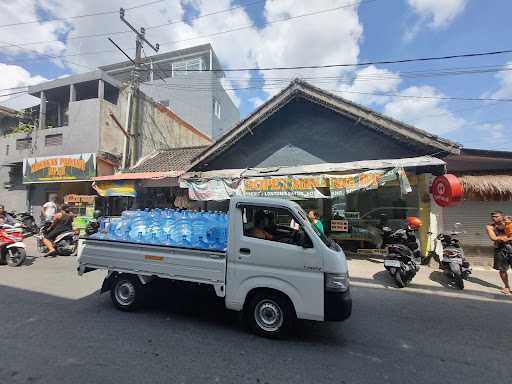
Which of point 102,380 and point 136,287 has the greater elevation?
point 136,287

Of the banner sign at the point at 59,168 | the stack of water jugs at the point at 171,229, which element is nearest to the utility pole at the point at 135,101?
the banner sign at the point at 59,168

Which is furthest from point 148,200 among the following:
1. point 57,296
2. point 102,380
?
point 102,380

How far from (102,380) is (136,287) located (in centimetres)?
194

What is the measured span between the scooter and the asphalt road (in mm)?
909

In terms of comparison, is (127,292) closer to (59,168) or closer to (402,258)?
(402,258)

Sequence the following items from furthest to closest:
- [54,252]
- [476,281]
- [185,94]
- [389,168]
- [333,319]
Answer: [185,94]
[54,252]
[389,168]
[476,281]
[333,319]

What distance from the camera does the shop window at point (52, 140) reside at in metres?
15.5

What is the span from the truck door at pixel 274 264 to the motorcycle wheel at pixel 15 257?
750 centimetres

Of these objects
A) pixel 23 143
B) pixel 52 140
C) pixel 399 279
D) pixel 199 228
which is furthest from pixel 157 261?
pixel 23 143

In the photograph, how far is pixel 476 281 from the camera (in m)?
7.25

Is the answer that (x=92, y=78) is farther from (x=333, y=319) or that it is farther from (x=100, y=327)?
(x=333, y=319)

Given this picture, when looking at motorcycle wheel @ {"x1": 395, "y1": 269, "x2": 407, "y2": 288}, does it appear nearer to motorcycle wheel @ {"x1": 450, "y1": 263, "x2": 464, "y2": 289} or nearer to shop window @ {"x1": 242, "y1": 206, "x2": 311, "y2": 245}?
motorcycle wheel @ {"x1": 450, "y1": 263, "x2": 464, "y2": 289}

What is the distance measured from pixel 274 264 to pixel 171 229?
192 centimetres

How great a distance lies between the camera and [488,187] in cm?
872
